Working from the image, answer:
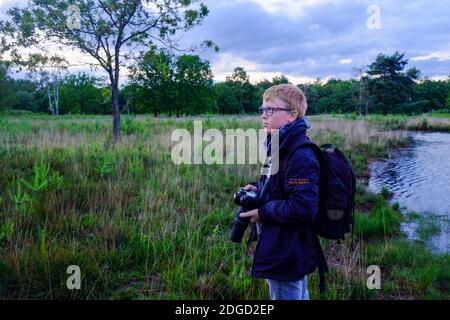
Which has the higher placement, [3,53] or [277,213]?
[3,53]

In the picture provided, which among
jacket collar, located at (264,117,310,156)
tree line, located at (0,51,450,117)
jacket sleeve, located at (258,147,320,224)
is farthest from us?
tree line, located at (0,51,450,117)

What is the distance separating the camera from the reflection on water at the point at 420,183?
523 centimetres

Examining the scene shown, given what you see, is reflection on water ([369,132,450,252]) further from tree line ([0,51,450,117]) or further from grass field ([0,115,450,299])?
tree line ([0,51,450,117])

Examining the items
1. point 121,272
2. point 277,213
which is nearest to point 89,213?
point 121,272

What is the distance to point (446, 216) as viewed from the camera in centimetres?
566

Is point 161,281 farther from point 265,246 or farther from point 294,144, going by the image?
point 294,144

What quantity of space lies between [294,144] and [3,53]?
843 centimetres

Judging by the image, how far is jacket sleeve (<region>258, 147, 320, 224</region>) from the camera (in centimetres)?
186

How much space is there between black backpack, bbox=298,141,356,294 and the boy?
8 centimetres

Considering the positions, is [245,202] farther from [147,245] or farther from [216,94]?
[216,94]

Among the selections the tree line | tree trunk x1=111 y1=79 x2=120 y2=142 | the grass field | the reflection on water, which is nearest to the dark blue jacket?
the grass field

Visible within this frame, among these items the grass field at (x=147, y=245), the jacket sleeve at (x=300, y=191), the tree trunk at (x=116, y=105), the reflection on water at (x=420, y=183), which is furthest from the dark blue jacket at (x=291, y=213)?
the tree trunk at (x=116, y=105)

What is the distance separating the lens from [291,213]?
1.88 m

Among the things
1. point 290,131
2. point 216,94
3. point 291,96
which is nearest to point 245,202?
point 290,131
